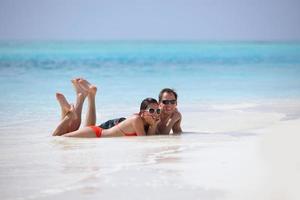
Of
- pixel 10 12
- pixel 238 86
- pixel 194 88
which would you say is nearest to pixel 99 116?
pixel 194 88

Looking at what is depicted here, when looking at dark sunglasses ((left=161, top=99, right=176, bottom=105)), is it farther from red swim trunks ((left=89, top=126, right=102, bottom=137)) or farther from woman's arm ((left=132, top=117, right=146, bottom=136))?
red swim trunks ((left=89, top=126, right=102, bottom=137))

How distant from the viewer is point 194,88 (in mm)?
14602

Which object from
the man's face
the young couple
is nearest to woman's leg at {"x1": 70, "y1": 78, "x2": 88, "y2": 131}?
the young couple

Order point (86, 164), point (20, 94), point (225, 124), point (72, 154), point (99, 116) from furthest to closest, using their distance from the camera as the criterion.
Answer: point (20, 94)
point (99, 116)
point (225, 124)
point (72, 154)
point (86, 164)

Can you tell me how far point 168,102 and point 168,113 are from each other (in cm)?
17

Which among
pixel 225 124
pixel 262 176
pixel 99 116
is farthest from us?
pixel 99 116

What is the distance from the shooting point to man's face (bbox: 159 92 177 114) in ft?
23.0

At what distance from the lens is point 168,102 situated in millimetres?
7031

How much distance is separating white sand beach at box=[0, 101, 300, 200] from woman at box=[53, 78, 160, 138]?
149 mm

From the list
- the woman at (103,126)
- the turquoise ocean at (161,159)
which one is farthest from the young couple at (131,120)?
the turquoise ocean at (161,159)

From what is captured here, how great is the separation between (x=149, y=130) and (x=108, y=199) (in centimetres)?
287

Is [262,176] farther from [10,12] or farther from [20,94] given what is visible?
[10,12]

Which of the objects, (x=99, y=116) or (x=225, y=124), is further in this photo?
(x=99, y=116)

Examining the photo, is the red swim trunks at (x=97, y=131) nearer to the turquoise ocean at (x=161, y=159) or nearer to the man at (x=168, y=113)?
the turquoise ocean at (x=161, y=159)
